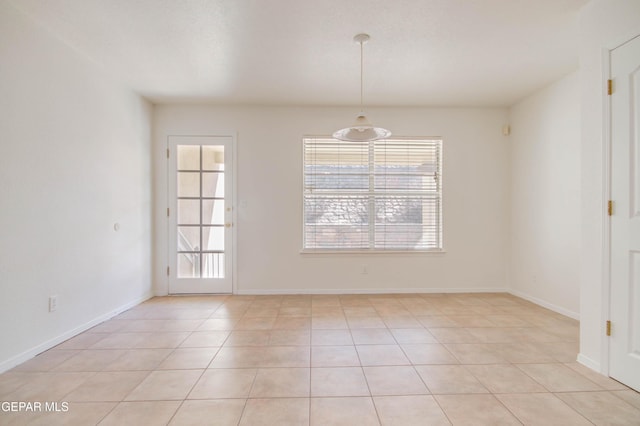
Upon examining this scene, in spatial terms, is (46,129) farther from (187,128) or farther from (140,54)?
(187,128)

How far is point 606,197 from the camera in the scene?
2.15 metres

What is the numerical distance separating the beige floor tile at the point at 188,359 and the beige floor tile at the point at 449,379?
164 centimetres

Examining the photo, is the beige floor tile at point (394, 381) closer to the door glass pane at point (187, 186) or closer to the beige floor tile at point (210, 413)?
the beige floor tile at point (210, 413)

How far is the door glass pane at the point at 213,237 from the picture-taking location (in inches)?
172

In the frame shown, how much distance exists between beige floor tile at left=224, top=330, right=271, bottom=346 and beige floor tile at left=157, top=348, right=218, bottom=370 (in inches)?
7.8

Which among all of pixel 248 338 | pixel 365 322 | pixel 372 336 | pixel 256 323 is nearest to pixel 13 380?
pixel 248 338

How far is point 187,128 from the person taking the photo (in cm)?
437

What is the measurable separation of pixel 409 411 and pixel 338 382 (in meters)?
0.50

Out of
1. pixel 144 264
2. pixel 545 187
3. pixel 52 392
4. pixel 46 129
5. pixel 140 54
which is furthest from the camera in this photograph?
pixel 144 264

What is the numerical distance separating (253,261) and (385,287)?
1958 millimetres

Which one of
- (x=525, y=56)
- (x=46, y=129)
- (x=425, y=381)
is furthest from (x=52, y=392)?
(x=525, y=56)

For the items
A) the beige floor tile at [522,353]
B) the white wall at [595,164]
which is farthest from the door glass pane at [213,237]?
the white wall at [595,164]

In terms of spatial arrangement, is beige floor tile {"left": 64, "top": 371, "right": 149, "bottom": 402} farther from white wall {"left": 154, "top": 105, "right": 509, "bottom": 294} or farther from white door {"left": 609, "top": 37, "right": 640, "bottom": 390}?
white door {"left": 609, "top": 37, "right": 640, "bottom": 390}

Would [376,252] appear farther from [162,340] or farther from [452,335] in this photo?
[162,340]
